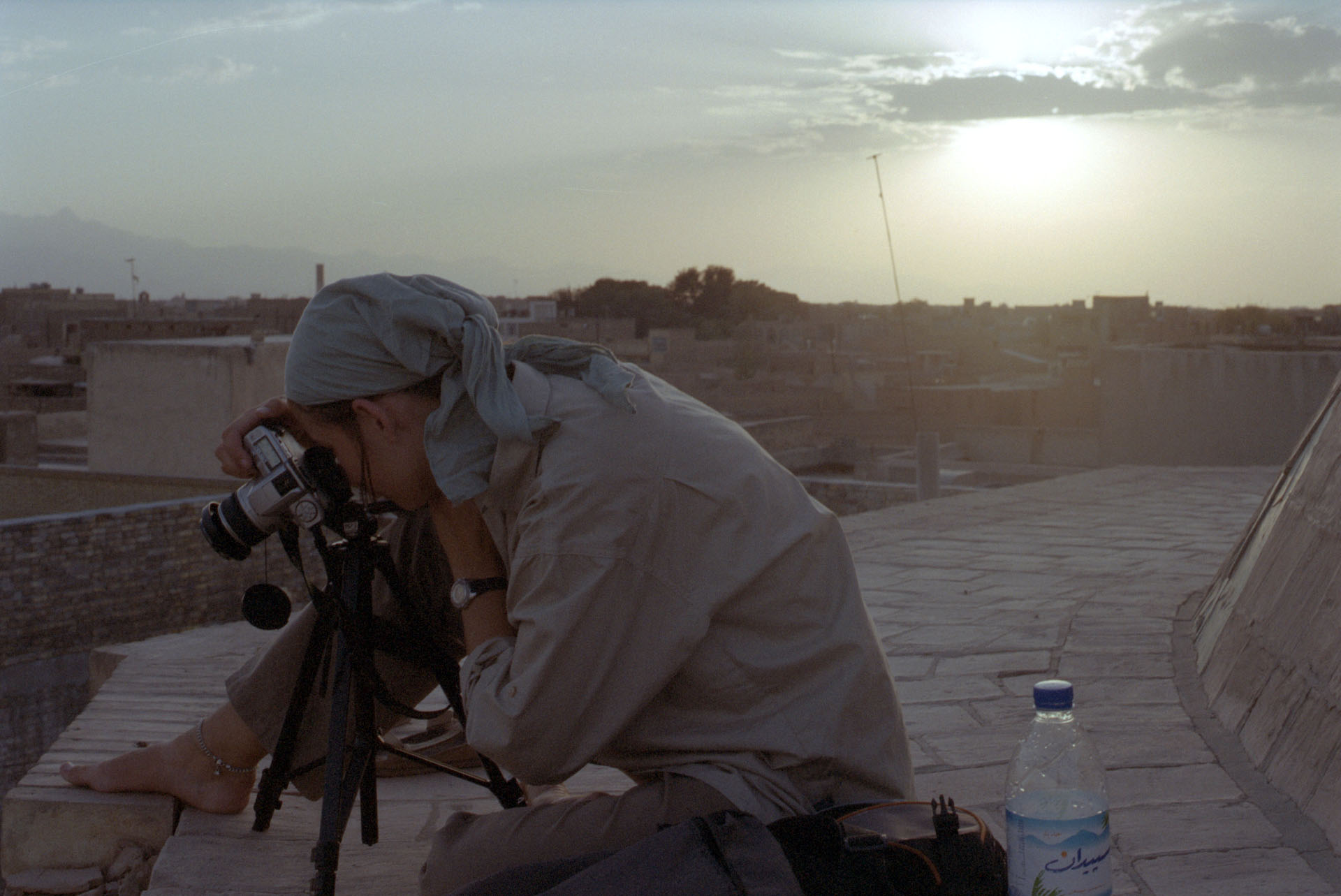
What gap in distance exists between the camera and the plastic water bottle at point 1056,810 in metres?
1.58

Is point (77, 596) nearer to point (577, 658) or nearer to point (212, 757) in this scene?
point (212, 757)

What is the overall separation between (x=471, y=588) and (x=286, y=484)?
363mm

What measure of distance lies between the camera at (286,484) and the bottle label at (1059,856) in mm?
1064

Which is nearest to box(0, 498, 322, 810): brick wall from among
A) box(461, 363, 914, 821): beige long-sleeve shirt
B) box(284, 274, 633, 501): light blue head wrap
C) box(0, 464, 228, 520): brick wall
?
box(0, 464, 228, 520): brick wall

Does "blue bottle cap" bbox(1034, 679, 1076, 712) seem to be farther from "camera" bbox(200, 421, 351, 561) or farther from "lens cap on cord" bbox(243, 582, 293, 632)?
"lens cap on cord" bbox(243, 582, 293, 632)

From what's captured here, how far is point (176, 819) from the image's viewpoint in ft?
8.38

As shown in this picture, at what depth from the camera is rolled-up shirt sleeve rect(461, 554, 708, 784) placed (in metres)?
1.67

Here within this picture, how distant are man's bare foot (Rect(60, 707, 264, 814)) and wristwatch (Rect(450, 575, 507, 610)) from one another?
85 cm

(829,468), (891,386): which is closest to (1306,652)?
(829,468)

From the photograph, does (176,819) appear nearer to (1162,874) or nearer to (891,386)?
(1162,874)

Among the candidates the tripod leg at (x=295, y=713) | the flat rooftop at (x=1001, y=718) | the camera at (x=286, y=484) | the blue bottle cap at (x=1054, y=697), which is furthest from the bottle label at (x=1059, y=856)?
the tripod leg at (x=295, y=713)

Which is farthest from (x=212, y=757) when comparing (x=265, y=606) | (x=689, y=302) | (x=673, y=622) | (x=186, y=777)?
(x=689, y=302)

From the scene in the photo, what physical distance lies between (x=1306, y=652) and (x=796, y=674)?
1.45 m

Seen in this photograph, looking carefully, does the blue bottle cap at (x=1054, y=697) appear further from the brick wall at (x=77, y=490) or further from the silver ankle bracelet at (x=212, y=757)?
the brick wall at (x=77, y=490)
